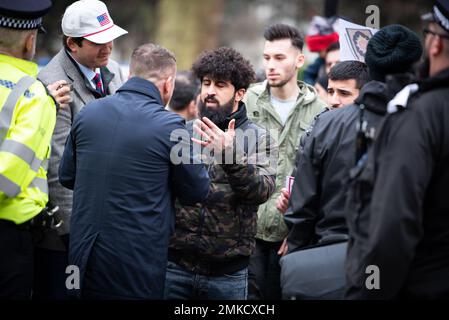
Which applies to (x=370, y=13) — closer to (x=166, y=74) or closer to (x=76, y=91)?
(x=166, y=74)

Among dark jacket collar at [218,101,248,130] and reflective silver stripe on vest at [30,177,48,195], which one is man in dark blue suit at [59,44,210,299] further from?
dark jacket collar at [218,101,248,130]

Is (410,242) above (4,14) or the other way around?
the other way around

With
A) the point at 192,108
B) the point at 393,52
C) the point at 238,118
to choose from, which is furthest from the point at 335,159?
the point at 192,108

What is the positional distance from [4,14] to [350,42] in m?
2.33

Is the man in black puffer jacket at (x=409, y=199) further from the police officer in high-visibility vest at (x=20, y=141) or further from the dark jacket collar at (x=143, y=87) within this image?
the police officer in high-visibility vest at (x=20, y=141)

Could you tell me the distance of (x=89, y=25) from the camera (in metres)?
5.41

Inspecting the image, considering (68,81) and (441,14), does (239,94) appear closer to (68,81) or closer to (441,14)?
(68,81)

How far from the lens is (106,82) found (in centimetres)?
579

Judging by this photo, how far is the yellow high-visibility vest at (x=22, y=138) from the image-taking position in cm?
441

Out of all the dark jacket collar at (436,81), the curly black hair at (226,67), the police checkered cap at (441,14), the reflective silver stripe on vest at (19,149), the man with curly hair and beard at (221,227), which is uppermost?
the police checkered cap at (441,14)

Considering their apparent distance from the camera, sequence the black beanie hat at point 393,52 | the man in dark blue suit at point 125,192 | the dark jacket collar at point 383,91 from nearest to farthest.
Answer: the dark jacket collar at point 383,91 → the black beanie hat at point 393,52 → the man in dark blue suit at point 125,192

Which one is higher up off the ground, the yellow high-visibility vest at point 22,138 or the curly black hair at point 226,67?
the curly black hair at point 226,67

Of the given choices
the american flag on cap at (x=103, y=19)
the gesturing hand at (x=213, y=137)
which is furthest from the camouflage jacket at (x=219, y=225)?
the american flag on cap at (x=103, y=19)
